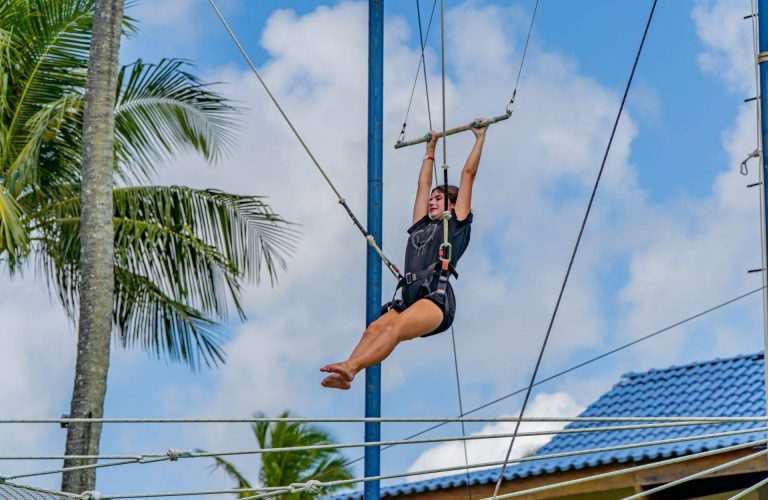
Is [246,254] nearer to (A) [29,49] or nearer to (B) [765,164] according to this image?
(A) [29,49]

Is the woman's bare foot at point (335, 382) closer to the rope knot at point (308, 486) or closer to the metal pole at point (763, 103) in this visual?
the rope knot at point (308, 486)

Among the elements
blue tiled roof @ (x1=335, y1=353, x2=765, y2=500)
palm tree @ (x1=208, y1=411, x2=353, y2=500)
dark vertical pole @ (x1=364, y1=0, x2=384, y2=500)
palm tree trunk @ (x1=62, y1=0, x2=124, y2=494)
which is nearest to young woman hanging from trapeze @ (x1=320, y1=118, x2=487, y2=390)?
dark vertical pole @ (x1=364, y1=0, x2=384, y2=500)

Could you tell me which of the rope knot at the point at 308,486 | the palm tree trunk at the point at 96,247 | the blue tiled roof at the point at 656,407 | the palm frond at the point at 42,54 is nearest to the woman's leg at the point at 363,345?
the rope knot at the point at 308,486

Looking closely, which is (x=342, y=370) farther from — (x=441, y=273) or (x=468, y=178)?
(x=468, y=178)

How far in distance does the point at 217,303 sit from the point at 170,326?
51cm

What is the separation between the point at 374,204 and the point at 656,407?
5.03 m

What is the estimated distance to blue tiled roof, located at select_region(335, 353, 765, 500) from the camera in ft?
37.8

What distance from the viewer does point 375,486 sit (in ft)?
27.5

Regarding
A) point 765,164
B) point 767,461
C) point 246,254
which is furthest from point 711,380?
point 765,164

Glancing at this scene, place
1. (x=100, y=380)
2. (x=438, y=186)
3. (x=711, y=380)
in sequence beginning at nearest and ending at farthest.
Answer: (x=438, y=186) < (x=100, y=380) < (x=711, y=380)

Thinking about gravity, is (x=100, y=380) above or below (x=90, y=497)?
above

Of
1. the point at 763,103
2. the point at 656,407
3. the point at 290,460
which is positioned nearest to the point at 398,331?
the point at 763,103

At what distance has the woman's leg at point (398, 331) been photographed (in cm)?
684

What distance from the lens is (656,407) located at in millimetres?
12836
